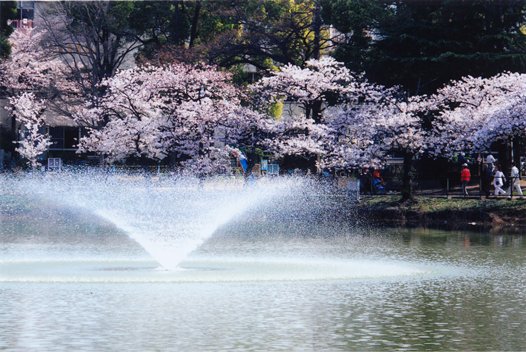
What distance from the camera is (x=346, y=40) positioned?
6962 cm

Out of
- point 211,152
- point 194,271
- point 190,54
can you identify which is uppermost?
point 190,54

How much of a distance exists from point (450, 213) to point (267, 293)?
3185 cm

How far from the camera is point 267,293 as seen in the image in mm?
25938

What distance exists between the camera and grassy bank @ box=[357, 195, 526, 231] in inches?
2146

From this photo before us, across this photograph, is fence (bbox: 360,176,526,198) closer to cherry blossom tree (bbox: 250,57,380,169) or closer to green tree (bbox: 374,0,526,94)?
cherry blossom tree (bbox: 250,57,380,169)

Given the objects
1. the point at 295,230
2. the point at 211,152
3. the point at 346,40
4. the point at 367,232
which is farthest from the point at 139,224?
the point at 346,40

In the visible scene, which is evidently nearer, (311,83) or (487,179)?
(487,179)

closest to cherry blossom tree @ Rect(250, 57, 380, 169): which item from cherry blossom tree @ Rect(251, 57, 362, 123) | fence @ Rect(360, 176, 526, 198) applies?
cherry blossom tree @ Rect(251, 57, 362, 123)

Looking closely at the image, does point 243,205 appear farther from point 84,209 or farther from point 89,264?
point 89,264

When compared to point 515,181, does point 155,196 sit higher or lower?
lower

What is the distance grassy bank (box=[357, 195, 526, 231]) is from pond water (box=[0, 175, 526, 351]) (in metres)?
7.64

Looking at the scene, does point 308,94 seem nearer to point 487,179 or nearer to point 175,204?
point 175,204

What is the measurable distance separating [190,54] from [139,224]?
20461 millimetres

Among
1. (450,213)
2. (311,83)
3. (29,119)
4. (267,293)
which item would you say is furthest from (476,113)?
(267,293)
